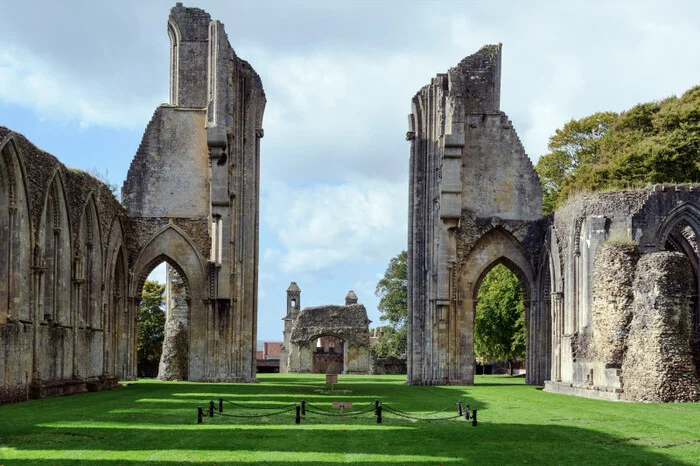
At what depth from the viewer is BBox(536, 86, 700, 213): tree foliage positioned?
132 ft

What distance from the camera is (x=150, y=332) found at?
177 feet

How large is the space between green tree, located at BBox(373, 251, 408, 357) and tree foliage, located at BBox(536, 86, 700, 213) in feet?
72.0

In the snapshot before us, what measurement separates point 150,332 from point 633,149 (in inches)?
1078

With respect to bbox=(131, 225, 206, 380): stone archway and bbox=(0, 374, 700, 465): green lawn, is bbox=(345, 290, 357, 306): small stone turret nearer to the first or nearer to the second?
bbox=(131, 225, 206, 380): stone archway

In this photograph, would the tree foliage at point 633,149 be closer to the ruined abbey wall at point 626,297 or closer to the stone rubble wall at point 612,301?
the ruined abbey wall at point 626,297

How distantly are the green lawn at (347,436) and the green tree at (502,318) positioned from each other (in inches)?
1026

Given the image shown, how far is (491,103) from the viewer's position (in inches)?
1473

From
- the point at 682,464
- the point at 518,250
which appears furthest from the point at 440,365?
the point at 682,464

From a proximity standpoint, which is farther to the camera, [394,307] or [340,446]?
[394,307]

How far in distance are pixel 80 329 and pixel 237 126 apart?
1148 centimetres

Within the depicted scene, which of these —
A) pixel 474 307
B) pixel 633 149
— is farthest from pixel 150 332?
pixel 633 149

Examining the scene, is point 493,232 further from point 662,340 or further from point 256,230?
point 662,340

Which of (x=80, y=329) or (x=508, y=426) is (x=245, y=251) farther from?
(x=508, y=426)

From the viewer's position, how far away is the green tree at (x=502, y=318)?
47625 mm
